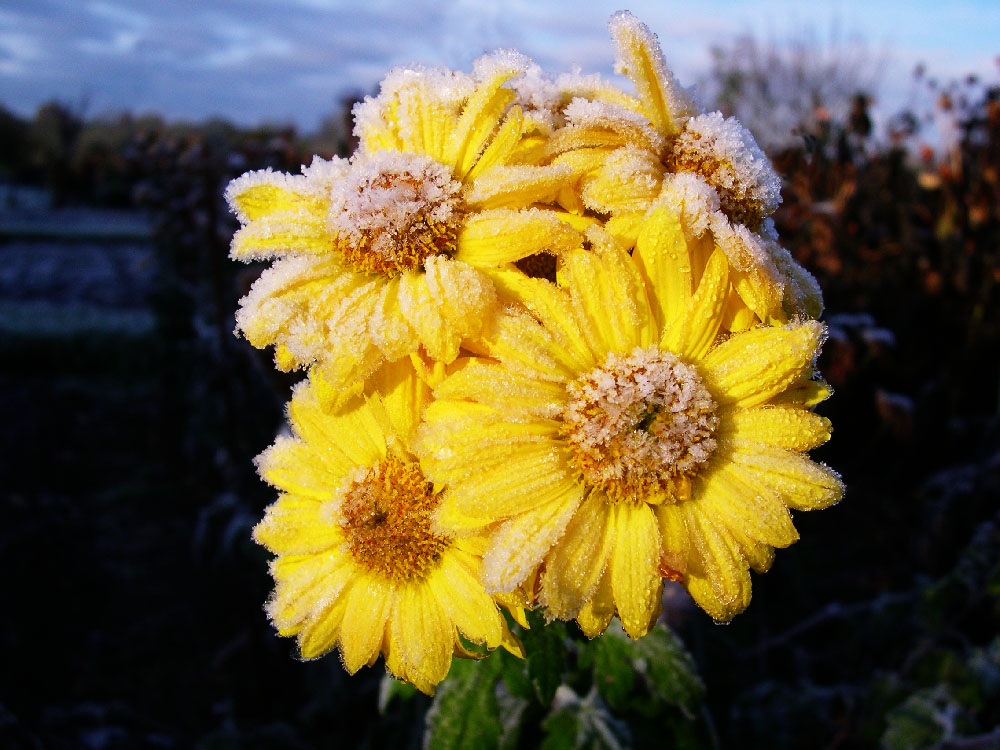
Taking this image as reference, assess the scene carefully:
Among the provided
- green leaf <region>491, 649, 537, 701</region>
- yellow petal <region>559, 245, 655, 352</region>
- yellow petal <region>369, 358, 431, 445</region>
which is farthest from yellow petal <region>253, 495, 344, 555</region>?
yellow petal <region>559, 245, 655, 352</region>

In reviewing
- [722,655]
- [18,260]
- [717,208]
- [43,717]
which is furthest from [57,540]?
[18,260]

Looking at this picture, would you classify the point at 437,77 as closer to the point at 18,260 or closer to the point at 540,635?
the point at 540,635

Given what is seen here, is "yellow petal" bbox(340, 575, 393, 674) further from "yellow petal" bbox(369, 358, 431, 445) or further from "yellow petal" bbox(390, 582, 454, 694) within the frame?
"yellow petal" bbox(369, 358, 431, 445)

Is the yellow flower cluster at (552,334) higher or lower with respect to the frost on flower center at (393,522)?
higher

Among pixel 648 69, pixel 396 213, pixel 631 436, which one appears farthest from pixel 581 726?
pixel 648 69

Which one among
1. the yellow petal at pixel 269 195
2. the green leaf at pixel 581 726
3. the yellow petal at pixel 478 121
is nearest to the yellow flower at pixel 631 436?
the yellow petal at pixel 478 121

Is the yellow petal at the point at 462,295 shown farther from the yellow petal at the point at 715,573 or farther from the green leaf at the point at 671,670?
the green leaf at the point at 671,670

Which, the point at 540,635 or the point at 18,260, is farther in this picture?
the point at 18,260

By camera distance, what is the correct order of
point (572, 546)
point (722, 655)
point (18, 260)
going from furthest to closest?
point (18, 260) < point (722, 655) < point (572, 546)
